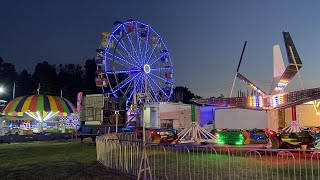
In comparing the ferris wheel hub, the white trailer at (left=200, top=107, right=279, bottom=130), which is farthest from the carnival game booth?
the white trailer at (left=200, top=107, right=279, bottom=130)

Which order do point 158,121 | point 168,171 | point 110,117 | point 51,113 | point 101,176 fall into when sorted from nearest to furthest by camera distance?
point 101,176, point 168,171, point 51,113, point 158,121, point 110,117

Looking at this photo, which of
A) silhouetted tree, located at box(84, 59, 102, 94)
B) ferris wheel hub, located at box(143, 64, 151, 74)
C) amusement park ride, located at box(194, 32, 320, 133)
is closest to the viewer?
amusement park ride, located at box(194, 32, 320, 133)

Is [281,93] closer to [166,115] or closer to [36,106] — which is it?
[166,115]

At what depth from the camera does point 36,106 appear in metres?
26.4

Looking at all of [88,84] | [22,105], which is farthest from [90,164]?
[88,84]

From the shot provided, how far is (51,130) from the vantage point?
111 feet

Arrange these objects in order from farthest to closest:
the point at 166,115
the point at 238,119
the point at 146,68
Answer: the point at 146,68 < the point at 166,115 < the point at 238,119

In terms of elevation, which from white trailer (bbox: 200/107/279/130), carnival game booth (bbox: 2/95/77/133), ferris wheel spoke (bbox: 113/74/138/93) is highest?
ferris wheel spoke (bbox: 113/74/138/93)

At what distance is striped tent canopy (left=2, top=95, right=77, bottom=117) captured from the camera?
85.8 feet

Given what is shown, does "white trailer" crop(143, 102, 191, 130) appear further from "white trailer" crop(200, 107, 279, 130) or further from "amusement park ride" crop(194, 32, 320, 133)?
"amusement park ride" crop(194, 32, 320, 133)

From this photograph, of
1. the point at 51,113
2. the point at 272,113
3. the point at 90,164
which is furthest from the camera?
the point at 51,113

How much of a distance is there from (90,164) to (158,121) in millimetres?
21045

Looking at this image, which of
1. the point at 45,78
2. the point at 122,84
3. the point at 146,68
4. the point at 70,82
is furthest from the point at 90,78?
the point at 122,84

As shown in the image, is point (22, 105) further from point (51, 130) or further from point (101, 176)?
point (101, 176)
